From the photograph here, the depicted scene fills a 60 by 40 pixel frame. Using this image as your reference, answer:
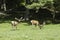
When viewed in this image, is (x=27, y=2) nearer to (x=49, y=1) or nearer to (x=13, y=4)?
(x=49, y=1)

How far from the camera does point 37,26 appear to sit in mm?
23000

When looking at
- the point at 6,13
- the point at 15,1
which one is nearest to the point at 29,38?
the point at 6,13

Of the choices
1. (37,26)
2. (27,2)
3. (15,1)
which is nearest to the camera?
(37,26)

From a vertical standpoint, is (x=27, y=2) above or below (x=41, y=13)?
above

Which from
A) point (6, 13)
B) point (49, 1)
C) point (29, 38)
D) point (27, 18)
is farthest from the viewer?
point (6, 13)

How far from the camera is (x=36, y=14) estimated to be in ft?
110

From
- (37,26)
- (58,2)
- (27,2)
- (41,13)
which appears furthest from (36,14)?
(37,26)

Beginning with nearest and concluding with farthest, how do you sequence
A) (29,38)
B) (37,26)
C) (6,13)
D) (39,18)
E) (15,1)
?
(29,38), (37,26), (39,18), (6,13), (15,1)

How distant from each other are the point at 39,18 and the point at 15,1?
963 cm

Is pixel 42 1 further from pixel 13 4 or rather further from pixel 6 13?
pixel 13 4

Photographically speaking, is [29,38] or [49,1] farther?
[49,1]

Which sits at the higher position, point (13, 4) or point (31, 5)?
point (31, 5)

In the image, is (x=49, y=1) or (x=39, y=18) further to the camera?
(x=39, y=18)

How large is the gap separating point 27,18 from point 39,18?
2.70 meters
